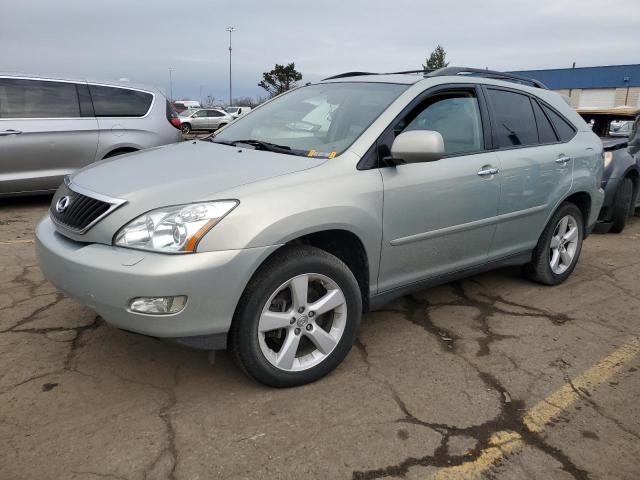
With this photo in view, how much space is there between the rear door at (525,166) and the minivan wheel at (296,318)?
148 centimetres

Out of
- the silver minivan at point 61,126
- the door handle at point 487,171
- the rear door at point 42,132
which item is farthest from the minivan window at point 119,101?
the door handle at point 487,171

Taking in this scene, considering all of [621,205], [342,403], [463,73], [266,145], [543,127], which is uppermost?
[463,73]

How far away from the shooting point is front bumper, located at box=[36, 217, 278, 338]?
7.50 feet

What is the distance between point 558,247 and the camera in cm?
446

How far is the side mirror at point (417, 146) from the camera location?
286 centimetres

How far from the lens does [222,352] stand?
3166mm

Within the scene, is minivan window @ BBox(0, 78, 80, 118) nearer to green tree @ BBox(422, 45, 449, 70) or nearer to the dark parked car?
the dark parked car

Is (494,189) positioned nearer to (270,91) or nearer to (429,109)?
(429,109)

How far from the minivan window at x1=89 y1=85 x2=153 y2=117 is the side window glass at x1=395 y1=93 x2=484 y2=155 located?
515cm

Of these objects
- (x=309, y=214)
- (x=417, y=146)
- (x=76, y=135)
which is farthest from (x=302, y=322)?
(x=76, y=135)

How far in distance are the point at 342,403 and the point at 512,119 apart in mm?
2479

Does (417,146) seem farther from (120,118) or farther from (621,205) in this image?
(120,118)

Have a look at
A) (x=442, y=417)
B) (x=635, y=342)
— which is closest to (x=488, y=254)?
(x=635, y=342)

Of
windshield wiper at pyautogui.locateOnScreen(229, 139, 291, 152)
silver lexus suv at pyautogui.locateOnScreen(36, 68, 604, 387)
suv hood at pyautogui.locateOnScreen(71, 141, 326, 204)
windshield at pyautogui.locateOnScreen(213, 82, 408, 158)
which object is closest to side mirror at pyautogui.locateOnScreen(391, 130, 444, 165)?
silver lexus suv at pyautogui.locateOnScreen(36, 68, 604, 387)
